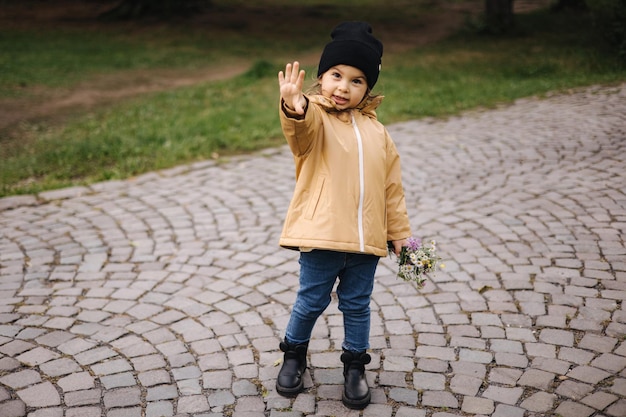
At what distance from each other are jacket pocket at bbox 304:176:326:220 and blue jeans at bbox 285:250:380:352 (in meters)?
0.19

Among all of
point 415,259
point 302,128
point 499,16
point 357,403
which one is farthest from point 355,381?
point 499,16

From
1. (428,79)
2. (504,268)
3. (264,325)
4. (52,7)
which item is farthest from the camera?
(52,7)

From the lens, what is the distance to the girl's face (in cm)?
264

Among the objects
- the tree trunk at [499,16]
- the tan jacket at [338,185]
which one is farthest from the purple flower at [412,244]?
the tree trunk at [499,16]

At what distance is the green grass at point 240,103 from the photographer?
7.06 m

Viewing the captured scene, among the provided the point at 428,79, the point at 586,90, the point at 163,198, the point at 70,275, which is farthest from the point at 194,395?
the point at 428,79

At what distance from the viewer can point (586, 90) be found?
9461 millimetres

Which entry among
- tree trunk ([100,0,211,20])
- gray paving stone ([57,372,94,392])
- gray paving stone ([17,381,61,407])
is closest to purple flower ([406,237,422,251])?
gray paving stone ([57,372,94,392])

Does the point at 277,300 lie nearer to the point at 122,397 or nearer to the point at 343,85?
the point at 122,397

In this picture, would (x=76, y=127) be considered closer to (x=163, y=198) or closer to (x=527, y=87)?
(x=163, y=198)

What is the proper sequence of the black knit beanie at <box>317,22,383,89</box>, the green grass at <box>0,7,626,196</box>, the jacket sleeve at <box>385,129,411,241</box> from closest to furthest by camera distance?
the black knit beanie at <box>317,22,383,89</box> → the jacket sleeve at <box>385,129,411,241</box> → the green grass at <box>0,7,626,196</box>

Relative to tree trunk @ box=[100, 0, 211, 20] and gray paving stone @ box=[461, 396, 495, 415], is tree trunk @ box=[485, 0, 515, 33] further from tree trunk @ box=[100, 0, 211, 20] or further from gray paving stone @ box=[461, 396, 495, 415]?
gray paving stone @ box=[461, 396, 495, 415]

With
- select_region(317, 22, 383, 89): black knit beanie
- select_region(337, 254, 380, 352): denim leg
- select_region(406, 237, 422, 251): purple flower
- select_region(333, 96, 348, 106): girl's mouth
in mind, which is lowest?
select_region(337, 254, 380, 352): denim leg

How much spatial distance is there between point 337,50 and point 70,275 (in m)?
2.79
